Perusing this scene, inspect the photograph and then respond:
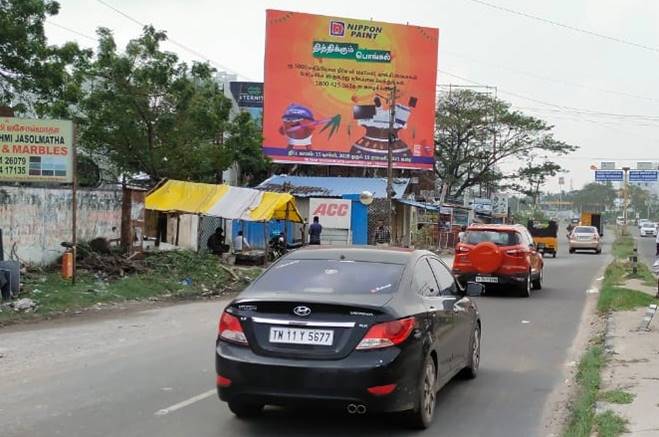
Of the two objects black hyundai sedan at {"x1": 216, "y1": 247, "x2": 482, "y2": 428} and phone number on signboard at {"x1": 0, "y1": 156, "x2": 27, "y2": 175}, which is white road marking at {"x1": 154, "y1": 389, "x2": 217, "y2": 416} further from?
phone number on signboard at {"x1": 0, "y1": 156, "x2": 27, "y2": 175}

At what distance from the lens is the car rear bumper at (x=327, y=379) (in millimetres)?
5285

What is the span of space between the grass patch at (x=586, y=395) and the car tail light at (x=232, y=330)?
2.72 metres

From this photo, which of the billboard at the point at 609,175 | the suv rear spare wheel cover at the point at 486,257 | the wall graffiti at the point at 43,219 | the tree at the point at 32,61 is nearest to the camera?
the wall graffiti at the point at 43,219

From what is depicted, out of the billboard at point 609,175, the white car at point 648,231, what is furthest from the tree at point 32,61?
the white car at point 648,231

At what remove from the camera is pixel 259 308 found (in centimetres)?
565

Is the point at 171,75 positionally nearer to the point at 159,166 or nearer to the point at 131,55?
the point at 131,55

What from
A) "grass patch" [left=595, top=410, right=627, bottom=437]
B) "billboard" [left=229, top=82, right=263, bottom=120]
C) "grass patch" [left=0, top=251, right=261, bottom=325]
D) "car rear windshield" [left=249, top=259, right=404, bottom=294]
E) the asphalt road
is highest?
"billboard" [left=229, top=82, right=263, bottom=120]

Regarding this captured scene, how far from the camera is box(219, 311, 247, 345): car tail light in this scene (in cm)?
565

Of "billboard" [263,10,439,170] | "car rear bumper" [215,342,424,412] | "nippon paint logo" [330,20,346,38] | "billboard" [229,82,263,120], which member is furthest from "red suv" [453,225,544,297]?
"billboard" [229,82,263,120]

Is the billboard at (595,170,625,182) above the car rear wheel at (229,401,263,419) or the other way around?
above

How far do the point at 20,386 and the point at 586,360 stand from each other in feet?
21.2

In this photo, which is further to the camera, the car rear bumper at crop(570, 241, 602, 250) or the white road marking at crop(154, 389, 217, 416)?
the car rear bumper at crop(570, 241, 602, 250)

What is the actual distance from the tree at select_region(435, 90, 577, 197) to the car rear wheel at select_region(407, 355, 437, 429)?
1893 inches

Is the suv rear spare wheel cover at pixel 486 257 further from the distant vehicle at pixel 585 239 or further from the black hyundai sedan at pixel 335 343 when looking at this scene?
the distant vehicle at pixel 585 239
